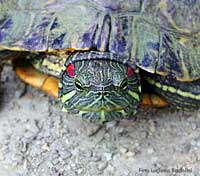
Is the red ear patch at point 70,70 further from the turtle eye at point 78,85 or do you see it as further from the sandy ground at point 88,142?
the sandy ground at point 88,142

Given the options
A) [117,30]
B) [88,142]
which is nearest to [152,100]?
[88,142]

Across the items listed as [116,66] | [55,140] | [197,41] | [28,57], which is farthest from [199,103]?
[28,57]

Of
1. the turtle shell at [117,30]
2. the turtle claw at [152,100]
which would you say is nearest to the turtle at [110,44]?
the turtle shell at [117,30]

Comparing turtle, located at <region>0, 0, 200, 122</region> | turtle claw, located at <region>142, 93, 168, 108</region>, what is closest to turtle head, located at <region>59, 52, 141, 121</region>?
turtle, located at <region>0, 0, 200, 122</region>

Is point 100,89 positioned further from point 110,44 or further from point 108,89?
point 110,44

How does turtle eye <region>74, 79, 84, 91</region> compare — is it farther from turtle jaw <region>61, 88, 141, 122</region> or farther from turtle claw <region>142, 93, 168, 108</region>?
turtle claw <region>142, 93, 168, 108</region>

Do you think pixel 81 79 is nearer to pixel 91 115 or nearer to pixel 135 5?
pixel 91 115
